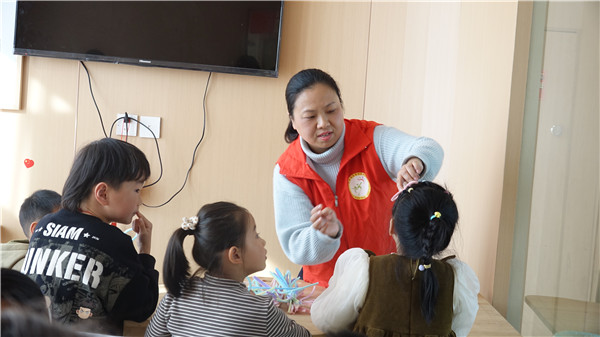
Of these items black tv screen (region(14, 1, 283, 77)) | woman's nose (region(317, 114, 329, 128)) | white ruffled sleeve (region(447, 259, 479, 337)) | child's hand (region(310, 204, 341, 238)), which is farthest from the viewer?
black tv screen (region(14, 1, 283, 77))

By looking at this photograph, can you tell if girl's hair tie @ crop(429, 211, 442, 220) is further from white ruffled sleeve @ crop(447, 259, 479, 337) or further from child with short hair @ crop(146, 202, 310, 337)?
child with short hair @ crop(146, 202, 310, 337)

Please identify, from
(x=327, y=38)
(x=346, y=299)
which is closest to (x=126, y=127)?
(x=327, y=38)

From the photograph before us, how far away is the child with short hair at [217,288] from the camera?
4.57ft

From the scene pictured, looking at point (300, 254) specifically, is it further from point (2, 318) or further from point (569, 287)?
point (2, 318)

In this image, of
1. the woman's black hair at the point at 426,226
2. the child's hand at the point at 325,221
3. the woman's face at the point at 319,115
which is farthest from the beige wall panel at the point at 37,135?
the woman's black hair at the point at 426,226

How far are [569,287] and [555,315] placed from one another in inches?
4.8

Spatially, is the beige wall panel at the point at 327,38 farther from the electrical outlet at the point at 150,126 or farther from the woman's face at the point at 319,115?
the woman's face at the point at 319,115

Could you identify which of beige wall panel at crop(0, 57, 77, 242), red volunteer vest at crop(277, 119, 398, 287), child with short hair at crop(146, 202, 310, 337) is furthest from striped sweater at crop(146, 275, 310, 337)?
beige wall panel at crop(0, 57, 77, 242)

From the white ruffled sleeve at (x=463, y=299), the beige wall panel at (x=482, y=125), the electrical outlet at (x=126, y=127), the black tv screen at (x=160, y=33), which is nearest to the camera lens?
the white ruffled sleeve at (x=463, y=299)

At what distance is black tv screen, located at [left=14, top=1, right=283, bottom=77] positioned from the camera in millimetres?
3082

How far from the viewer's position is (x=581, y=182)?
5.08ft

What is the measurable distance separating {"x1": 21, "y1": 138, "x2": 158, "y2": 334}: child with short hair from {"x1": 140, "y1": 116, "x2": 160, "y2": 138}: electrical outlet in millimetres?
1636

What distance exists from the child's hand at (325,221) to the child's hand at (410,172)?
0.22 m

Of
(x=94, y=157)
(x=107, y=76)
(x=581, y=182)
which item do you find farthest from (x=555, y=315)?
(x=107, y=76)
